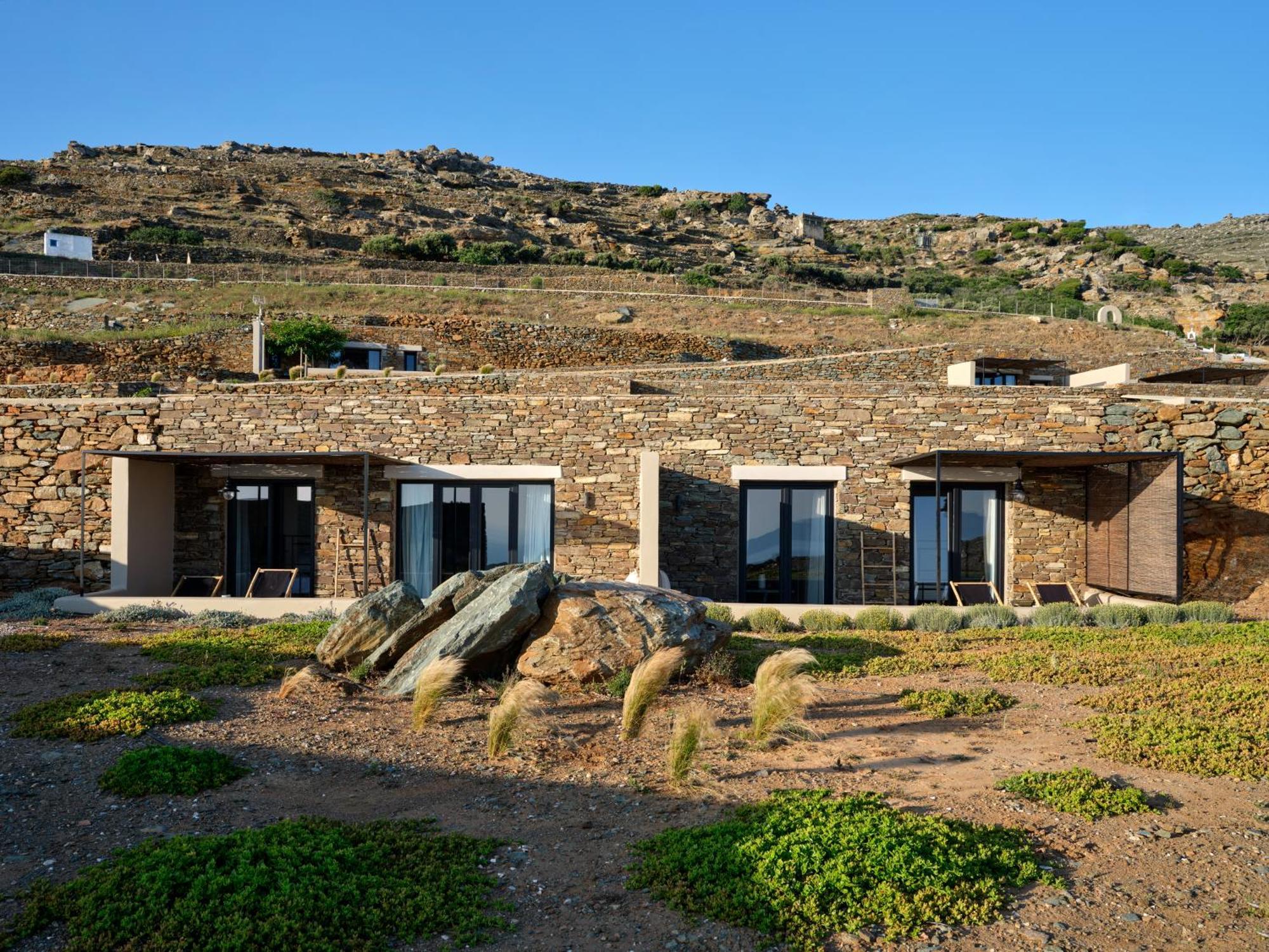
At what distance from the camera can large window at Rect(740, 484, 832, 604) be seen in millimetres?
13891

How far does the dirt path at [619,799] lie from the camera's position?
4109 millimetres

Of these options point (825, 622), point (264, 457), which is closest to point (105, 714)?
point (264, 457)

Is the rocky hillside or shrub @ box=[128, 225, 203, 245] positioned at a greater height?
the rocky hillside

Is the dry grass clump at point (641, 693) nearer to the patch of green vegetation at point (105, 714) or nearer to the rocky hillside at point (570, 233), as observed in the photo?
the patch of green vegetation at point (105, 714)

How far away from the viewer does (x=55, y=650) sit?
32.8 feet

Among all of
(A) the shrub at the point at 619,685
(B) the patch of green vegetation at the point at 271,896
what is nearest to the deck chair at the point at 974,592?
(A) the shrub at the point at 619,685

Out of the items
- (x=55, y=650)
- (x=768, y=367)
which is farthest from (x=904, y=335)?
(x=55, y=650)

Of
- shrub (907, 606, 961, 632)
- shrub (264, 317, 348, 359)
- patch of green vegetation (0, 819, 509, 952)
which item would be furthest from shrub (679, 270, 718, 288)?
patch of green vegetation (0, 819, 509, 952)

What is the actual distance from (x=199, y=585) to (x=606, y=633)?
9.08 m

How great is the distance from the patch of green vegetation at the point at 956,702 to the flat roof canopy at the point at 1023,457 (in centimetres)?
480

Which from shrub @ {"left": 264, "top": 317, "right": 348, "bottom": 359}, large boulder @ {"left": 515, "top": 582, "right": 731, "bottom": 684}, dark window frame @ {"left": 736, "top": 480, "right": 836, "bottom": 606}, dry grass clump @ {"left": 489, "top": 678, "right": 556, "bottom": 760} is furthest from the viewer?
shrub @ {"left": 264, "top": 317, "right": 348, "bottom": 359}

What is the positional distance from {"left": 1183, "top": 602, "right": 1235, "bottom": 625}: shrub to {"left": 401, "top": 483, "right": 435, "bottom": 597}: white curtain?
1091 centimetres

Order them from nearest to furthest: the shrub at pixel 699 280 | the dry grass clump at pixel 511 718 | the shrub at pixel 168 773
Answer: the shrub at pixel 168 773
the dry grass clump at pixel 511 718
the shrub at pixel 699 280

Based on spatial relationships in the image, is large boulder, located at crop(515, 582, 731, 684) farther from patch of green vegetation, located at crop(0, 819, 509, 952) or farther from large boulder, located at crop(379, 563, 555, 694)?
patch of green vegetation, located at crop(0, 819, 509, 952)
